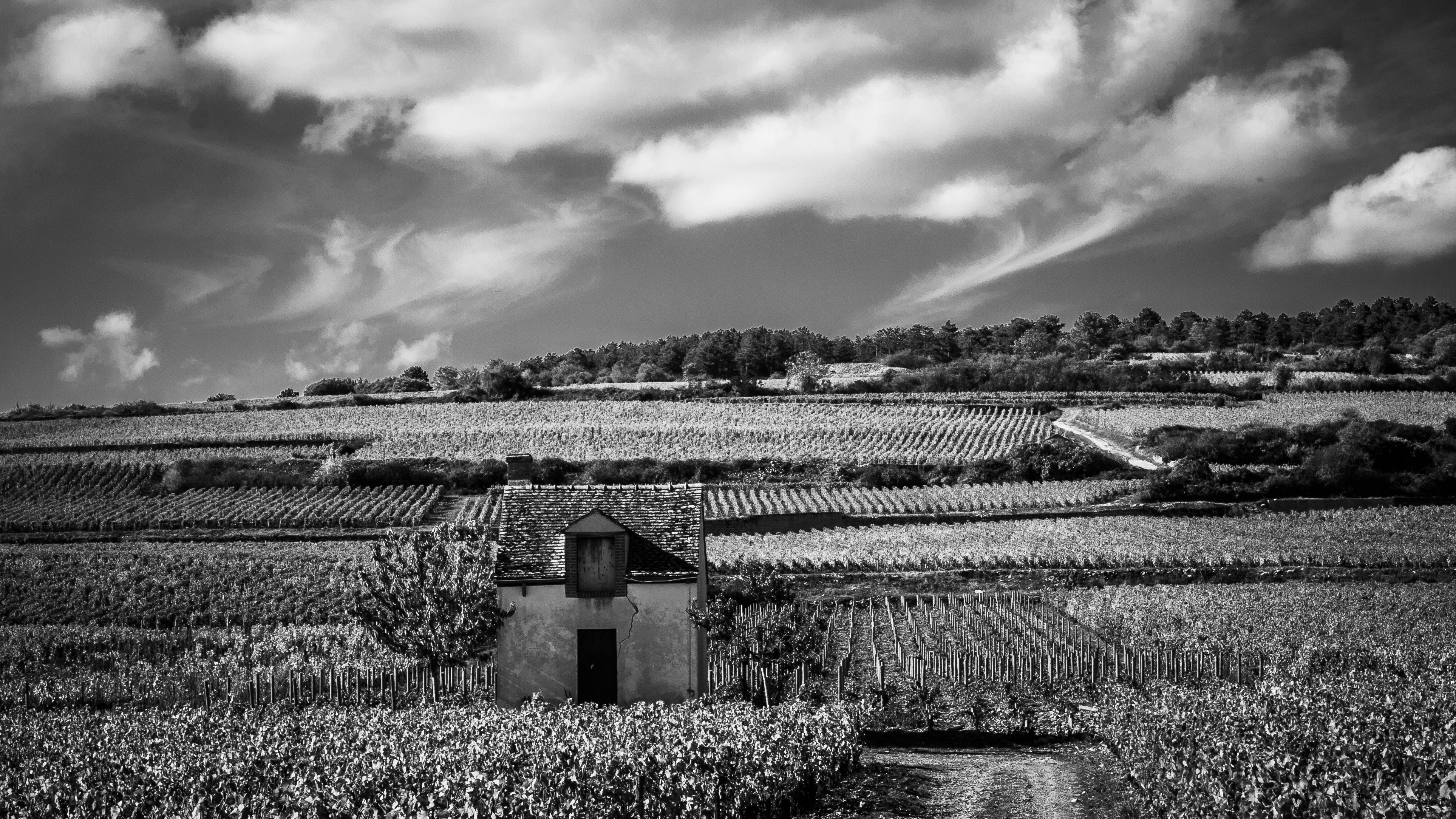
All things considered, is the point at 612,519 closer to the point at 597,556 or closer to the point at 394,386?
the point at 597,556

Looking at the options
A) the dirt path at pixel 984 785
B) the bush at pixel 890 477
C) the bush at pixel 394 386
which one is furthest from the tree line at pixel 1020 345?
the dirt path at pixel 984 785

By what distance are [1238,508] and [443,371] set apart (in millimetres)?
96908

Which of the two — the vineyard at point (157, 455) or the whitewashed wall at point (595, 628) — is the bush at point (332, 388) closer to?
the vineyard at point (157, 455)

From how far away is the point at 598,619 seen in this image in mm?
28828

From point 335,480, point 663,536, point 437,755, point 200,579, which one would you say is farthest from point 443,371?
point 437,755

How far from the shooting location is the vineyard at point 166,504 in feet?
212

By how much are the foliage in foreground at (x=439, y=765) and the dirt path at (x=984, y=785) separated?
805 millimetres

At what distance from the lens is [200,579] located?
49719 mm

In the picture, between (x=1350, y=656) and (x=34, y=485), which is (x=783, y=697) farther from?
(x=34, y=485)

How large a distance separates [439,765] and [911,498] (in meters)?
56.6

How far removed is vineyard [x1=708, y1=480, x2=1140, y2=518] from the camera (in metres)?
66.3

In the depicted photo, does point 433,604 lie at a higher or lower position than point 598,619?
higher

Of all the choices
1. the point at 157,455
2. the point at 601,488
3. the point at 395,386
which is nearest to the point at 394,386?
the point at 395,386

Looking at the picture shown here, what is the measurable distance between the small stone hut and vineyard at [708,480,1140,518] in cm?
3555
